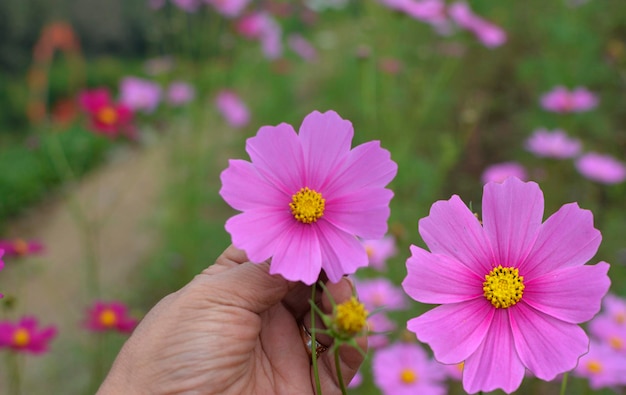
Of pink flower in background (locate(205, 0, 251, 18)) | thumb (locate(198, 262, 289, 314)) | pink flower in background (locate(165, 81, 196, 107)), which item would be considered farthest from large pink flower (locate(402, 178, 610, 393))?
pink flower in background (locate(165, 81, 196, 107))

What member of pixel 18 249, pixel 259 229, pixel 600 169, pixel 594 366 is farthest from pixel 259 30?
pixel 259 229

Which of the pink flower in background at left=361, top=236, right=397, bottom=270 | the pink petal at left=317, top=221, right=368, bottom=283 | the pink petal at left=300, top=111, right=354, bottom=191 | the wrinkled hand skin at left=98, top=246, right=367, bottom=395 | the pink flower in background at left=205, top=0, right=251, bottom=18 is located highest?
the pink flower in background at left=205, top=0, right=251, bottom=18

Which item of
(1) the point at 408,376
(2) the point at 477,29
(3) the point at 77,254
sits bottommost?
(3) the point at 77,254

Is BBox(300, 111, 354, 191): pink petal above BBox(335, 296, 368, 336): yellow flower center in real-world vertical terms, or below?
above

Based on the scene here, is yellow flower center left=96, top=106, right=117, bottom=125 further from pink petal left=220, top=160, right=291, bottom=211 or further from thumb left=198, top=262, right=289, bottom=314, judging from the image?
pink petal left=220, top=160, right=291, bottom=211

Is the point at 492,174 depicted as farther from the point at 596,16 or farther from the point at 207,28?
the point at 207,28

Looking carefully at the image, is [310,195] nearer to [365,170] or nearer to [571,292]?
[365,170]

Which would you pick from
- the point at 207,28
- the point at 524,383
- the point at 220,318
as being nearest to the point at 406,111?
the point at 524,383
